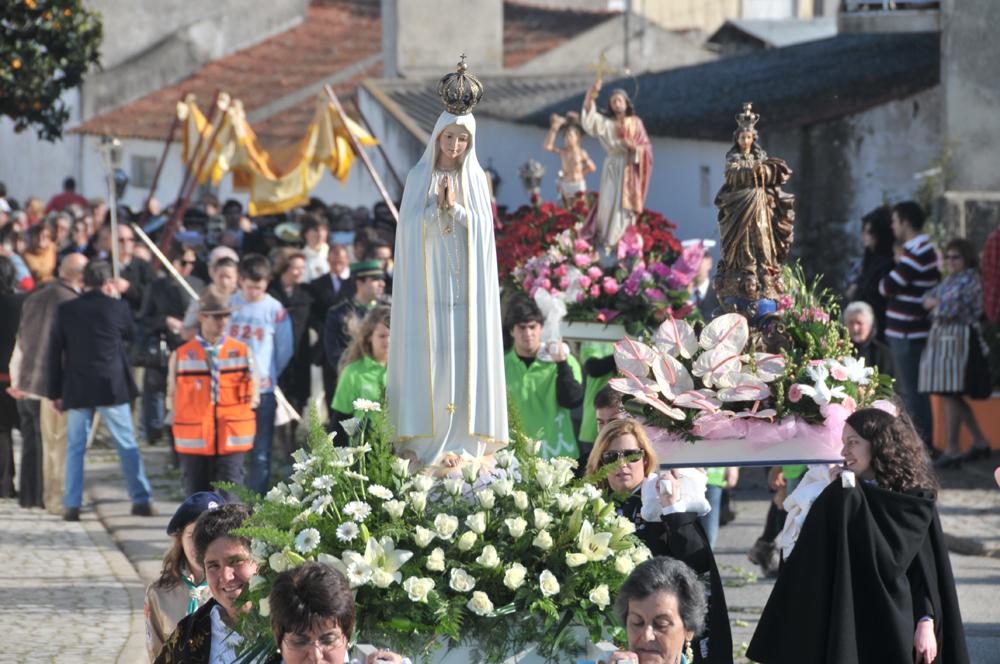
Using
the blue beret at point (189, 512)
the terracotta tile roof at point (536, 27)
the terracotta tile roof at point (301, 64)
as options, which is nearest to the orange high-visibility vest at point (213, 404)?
the blue beret at point (189, 512)

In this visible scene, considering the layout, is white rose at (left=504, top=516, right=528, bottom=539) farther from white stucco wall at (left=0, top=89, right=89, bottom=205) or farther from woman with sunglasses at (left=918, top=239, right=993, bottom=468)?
white stucco wall at (left=0, top=89, right=89, bottom=205)

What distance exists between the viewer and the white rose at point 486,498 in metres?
6.40

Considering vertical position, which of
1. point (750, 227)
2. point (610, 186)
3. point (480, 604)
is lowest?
point (480, 604)

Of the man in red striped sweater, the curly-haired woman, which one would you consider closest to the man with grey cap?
the man in red striped sweater

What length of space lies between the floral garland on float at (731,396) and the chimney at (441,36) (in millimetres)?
22397

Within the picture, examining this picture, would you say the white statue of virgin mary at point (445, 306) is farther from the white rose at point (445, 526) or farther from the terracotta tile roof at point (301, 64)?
the terracotta tile roof at point (301, 64)

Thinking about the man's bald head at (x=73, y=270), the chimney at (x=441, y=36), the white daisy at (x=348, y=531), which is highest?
the chimney at (x=441, y=36)

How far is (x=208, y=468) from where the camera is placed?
39.4 ft

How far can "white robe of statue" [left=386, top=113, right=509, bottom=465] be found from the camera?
7.78m

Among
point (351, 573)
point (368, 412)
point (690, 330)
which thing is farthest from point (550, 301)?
point (351, 573)

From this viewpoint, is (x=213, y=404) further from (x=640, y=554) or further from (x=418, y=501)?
(x=640, y=554)

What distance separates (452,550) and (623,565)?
0.56 metres

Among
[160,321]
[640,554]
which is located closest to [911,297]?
[160,321]

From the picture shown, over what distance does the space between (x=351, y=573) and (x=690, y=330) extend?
260cm
